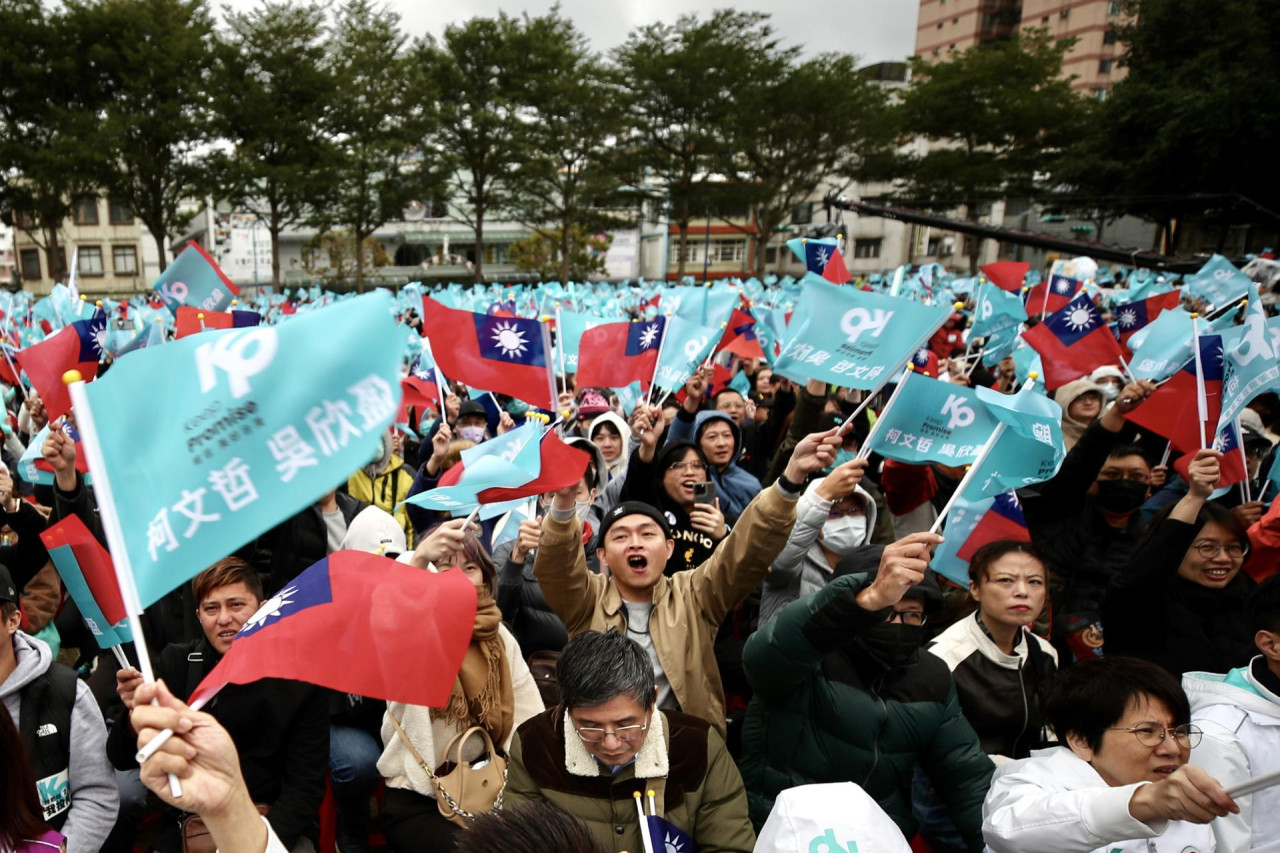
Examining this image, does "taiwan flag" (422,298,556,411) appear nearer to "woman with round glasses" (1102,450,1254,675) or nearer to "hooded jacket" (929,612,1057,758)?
"hooded jacket" (929,612,1057,758)

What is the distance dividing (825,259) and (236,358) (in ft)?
17.1

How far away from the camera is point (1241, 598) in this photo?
3.20 m

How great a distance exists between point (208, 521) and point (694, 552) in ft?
8.05

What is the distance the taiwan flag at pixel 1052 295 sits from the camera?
9616mm

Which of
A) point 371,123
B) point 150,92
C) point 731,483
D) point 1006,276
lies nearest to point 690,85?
point 371,123

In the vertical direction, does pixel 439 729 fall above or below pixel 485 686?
below

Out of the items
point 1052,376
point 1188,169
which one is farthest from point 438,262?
point 1052,376

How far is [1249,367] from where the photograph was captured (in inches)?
156

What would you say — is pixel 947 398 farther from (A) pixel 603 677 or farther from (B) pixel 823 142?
(B) pixel 823 142

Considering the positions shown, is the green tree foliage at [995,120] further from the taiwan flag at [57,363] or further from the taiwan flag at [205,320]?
the taiwan flag at [57,363]

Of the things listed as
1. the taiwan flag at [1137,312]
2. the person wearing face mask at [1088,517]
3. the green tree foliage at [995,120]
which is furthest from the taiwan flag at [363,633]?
the green tree foliage at [995,120]

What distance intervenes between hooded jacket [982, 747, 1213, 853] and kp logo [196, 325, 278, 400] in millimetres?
1915

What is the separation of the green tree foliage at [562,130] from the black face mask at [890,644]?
93.5 ft

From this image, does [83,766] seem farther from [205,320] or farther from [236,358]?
[205,320]
